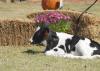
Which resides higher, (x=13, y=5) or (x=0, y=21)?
(x=0, y=21)

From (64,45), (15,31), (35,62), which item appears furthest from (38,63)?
(15,31)

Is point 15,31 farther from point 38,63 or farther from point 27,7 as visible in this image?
point 27,7

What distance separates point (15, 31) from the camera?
15.1 m

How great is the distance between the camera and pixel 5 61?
1188 centimetres

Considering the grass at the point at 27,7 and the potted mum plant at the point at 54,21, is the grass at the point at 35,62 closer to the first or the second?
the potted mum plant at the point at 54,21

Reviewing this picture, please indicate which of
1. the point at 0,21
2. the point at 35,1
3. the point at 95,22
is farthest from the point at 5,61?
the point at 35,1

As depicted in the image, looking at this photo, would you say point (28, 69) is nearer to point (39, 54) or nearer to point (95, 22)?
point (39, 54)

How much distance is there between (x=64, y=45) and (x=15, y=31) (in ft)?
9.55

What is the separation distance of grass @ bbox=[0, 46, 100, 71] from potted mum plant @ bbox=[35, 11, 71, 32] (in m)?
1.70

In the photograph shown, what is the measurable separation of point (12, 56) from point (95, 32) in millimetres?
4694

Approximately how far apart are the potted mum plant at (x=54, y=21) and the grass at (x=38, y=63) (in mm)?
1701

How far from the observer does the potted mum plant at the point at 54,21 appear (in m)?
14.9

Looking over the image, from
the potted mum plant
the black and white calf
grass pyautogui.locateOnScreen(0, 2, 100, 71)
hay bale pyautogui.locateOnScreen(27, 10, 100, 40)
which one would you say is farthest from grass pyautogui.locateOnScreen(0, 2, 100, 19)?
the black and white calf

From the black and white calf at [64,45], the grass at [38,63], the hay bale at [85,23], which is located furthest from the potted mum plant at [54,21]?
the black and white calf at [64,45]
